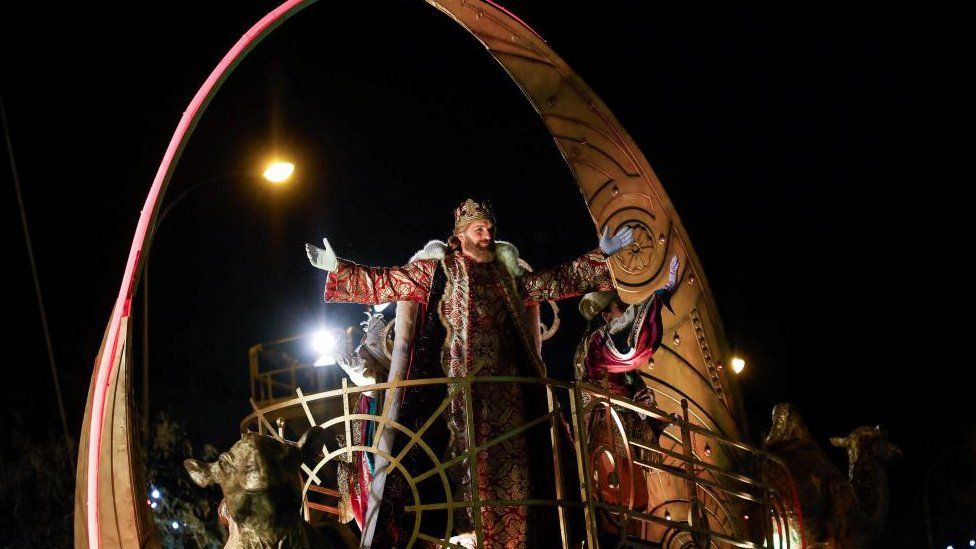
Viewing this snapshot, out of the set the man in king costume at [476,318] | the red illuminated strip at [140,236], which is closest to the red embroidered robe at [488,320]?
the man in king costume at [476,318]

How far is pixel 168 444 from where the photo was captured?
14250 millimetres

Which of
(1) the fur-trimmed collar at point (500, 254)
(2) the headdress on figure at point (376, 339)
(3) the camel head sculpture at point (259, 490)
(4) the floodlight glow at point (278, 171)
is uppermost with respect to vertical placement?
(4) the floodlight glow at point (278, 171)

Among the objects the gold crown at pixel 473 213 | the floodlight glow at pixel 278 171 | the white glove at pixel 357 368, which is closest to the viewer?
the gold crown at pixel 473 213

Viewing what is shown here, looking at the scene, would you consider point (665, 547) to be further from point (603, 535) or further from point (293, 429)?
point (293, 429)

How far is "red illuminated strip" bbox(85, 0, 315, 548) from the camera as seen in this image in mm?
5766

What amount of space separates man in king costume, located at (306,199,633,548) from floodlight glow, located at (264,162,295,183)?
71.9 inches

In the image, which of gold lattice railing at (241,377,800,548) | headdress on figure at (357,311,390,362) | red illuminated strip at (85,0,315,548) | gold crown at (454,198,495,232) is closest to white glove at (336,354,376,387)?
headdress on figure at (357,311,390,362)

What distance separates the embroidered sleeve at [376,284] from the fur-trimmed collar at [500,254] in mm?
144

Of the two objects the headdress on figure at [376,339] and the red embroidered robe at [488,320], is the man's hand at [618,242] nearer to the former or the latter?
the red embroidered robe at [488,320]

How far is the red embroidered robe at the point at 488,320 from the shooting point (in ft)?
23.8

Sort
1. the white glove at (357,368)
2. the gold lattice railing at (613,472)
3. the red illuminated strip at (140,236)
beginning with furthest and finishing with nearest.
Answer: the white glove at (357,368) < the gold lattice railing at (613,472) < the red illuminated strip at (140,236)

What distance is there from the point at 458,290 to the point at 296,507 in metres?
2.37

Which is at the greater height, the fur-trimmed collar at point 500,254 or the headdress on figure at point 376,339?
the fur-trimmed collar at point 500,254

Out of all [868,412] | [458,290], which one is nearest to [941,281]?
[868,412]
